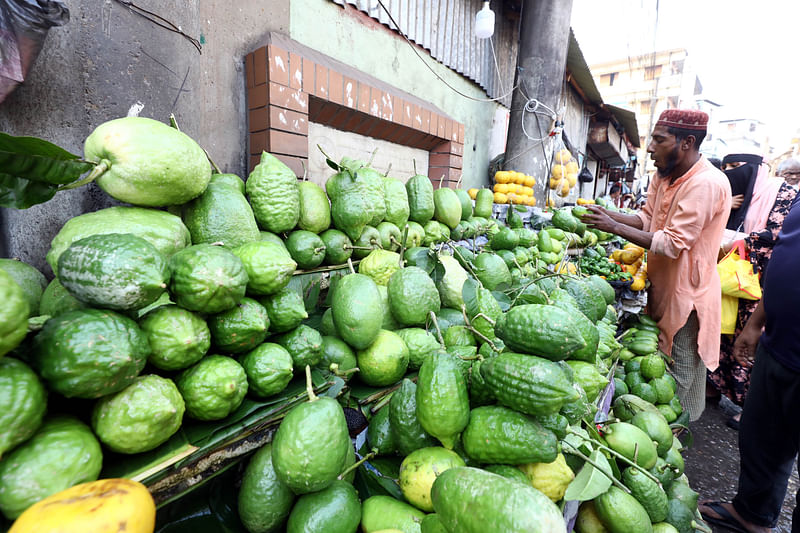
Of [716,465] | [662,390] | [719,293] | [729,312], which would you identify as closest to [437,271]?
[662,390]

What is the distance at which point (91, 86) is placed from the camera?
1.46 meters

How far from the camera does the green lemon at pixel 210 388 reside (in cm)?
110

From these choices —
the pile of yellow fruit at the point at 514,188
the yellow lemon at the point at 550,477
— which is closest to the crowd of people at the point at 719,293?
the pile of yellow fruit at the point at 514,188

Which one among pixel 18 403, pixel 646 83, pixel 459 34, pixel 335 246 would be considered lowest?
pixel 18 403

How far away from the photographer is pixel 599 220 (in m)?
3.61

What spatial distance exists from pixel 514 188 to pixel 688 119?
83.8 inches

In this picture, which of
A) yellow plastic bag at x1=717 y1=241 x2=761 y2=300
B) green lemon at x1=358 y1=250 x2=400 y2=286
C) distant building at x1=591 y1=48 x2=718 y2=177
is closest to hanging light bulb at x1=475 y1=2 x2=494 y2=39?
green lemon at x1=358 y1=250 x2=400 y2=286

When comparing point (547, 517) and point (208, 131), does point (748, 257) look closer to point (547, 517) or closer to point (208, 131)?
point (547, 517)

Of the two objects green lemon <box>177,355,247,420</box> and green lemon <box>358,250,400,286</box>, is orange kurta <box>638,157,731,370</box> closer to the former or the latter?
green lemon <box>358,250,400,286</box>

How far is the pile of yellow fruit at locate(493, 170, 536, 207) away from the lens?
5.00 metres

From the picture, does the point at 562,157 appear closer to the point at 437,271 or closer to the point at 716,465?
the point at 716,465

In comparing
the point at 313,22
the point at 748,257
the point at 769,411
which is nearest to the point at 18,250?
the point at 313,22

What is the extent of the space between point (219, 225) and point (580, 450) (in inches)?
72.9

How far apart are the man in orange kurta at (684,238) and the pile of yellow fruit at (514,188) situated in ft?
4.33
